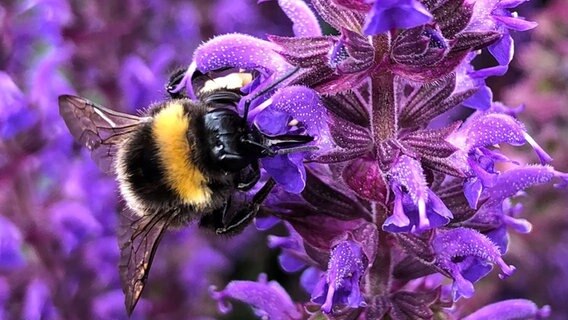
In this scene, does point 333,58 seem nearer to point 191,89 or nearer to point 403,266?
point 191,89

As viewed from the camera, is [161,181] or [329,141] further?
[161,181]

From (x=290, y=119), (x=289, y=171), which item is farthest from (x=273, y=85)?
(x=289, y=171)

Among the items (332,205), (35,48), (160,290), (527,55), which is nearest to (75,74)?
(35,48)

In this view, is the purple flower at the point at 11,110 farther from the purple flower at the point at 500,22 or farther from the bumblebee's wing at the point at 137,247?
the purple flower at the point at 500,22

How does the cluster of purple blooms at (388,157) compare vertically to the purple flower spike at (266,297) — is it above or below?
above

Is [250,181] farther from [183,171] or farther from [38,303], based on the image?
[38,303]

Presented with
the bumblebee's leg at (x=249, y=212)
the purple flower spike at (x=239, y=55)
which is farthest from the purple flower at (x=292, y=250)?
the purple flower spike at (x=239, y=55)
